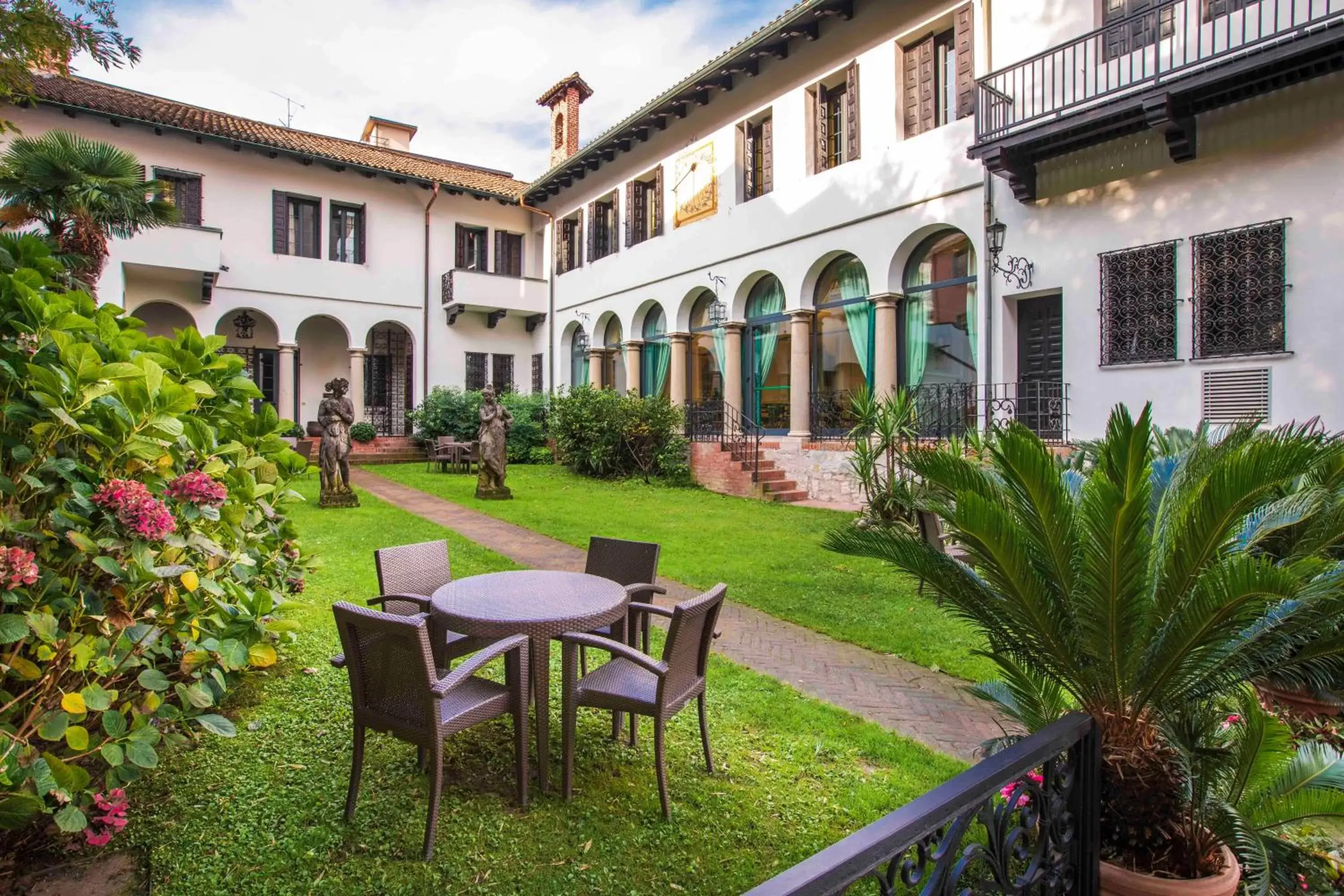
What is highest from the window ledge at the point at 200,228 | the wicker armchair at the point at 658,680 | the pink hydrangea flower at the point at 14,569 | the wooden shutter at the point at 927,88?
the wooden shutter at the point at 927,88

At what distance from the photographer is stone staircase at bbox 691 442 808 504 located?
43.4 feet

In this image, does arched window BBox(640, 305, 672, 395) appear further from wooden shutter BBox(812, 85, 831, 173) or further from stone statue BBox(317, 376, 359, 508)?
stone statue BBox(317, 376, 359, 508)

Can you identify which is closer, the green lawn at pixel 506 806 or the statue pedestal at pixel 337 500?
the green lawn at pixel 506 806

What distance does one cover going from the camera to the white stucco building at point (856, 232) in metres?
8.39

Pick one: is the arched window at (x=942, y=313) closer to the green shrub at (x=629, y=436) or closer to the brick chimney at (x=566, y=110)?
the green shrub at (x=629, y=436)

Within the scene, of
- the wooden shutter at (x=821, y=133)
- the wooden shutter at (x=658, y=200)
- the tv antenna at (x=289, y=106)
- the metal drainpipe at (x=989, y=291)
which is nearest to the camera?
the metal drainpipe at (x=989, y=291)

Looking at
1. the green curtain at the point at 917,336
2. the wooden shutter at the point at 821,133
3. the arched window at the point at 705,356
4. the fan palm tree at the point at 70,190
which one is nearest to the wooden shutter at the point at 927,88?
the wooden shutter at the point at 821,133

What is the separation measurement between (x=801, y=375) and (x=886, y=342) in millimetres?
2010

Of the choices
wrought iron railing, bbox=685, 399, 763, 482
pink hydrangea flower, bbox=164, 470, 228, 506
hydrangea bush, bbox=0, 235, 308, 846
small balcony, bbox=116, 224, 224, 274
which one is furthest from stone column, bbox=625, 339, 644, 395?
pink hydrangea flower, bbox=164, 470, 228, 506

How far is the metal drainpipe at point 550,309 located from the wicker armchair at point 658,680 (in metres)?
18.9

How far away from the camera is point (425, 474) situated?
16.5 metres

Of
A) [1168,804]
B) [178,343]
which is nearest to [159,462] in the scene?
[178,343]

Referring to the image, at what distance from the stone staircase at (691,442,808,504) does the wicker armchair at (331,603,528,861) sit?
10.2 m

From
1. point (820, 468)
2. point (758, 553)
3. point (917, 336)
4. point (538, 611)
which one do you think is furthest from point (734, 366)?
point (538, 611)
